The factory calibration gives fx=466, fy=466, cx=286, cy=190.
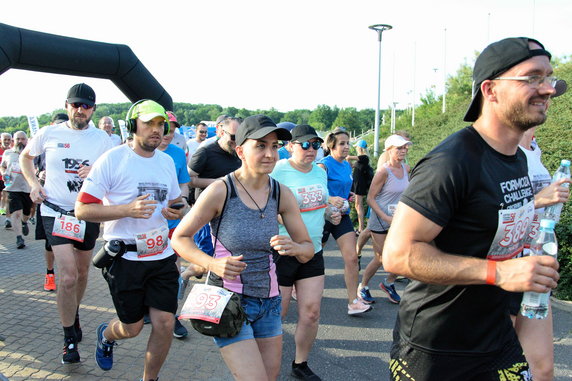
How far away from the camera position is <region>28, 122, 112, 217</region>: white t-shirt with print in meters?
4.57

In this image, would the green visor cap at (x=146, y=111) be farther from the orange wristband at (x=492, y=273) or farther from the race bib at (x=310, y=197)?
the orange wristband at (x=492, y=273)

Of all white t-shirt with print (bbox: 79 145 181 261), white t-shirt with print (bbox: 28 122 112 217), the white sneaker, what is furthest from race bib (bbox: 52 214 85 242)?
the white sneaker

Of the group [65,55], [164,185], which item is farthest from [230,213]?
[65,55]

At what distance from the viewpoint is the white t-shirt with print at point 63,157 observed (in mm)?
4570

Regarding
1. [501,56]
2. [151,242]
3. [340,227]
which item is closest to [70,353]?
[151,242]

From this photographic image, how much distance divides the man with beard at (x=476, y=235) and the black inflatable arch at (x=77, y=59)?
294 inches

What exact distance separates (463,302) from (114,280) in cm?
255

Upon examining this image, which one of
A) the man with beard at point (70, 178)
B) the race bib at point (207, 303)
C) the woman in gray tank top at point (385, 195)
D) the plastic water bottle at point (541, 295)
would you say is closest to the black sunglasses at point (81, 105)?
the man with beard at point (70, 178)

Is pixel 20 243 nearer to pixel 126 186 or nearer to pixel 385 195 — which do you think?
pixel 126 186

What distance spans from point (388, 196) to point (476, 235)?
4025 millimetres

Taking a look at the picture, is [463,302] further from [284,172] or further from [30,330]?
[30,330]

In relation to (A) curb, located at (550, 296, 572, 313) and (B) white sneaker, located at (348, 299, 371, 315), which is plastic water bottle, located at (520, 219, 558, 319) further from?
(A) curb, located at (550, 296, 572, 313)

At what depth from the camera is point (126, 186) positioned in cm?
355

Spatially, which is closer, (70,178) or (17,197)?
(70,178)
